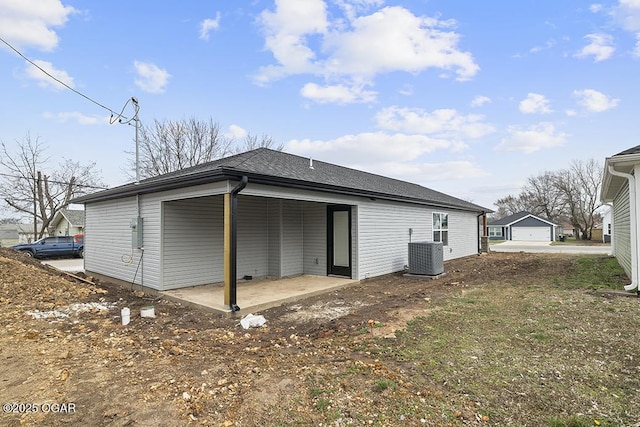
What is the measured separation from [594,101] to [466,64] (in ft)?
14.9

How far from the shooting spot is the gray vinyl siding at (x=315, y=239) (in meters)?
9.76

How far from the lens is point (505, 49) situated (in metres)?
9.75

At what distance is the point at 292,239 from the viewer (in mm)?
9867

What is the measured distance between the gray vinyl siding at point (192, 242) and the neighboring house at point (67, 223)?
27196 millimetres

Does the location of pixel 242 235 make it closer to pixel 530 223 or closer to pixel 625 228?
pixel 625 228

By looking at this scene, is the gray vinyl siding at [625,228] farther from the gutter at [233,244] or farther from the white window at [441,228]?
the gutter at [233,244]

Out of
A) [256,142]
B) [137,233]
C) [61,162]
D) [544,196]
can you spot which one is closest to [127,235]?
[137,233]

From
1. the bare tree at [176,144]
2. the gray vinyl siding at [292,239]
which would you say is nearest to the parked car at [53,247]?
the bare tree at [176,144]

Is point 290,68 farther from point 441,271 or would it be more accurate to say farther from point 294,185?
point 441,271

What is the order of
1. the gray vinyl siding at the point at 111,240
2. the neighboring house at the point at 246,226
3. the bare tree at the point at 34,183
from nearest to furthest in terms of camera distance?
the neighboring house at the point at 246,226
the gray vinyl siding at the point at 111,240
the bare tree at the point at 34,183

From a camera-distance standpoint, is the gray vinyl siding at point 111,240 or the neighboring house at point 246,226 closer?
the neighboring house at point 246,226

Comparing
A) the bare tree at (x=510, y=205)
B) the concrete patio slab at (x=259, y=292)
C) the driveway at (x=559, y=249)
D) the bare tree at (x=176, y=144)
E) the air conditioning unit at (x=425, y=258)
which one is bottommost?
the driveway at (x=559, y=249)

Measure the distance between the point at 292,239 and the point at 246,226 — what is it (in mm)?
1473

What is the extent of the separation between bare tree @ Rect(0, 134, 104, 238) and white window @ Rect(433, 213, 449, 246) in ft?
80.7
